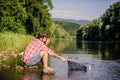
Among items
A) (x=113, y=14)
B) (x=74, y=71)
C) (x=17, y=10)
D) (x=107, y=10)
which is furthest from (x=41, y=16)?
(x=107, y=10)

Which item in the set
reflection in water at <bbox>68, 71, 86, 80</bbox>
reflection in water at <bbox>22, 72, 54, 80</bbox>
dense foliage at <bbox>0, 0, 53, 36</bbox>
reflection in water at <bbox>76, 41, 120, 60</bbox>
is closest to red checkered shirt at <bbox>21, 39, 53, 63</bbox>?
reflection in water at <bbox>22, 72, 54, 80</bbox>

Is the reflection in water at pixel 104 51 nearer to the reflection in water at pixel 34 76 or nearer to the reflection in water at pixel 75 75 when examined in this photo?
the reflection in water at pixel 75 75

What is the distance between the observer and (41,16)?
72.1 meters

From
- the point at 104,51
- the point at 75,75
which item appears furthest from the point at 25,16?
the point at 75,75

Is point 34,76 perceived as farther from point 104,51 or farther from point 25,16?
point 25,16

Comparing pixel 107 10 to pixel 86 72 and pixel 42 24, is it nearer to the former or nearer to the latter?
pixel 42 24

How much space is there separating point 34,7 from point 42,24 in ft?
18.6

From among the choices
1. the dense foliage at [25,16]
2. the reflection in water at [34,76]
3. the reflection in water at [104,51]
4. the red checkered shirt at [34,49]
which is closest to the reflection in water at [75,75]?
the reflection in water at [34,76]

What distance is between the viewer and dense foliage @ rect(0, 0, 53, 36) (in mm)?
56550

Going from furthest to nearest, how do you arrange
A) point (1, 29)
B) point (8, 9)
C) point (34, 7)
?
point (34, 7), point (8, 9), point (1, 29)

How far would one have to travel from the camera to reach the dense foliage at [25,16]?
56550 mm

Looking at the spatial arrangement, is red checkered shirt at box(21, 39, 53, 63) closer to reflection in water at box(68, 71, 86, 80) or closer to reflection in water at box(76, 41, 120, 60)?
reflection in water at box(68, 71, 86, 80)

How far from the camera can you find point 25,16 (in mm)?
61219

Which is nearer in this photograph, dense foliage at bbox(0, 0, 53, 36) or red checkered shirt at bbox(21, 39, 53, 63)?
red checkered shirt at bbox(21, 39, 53, 63)
